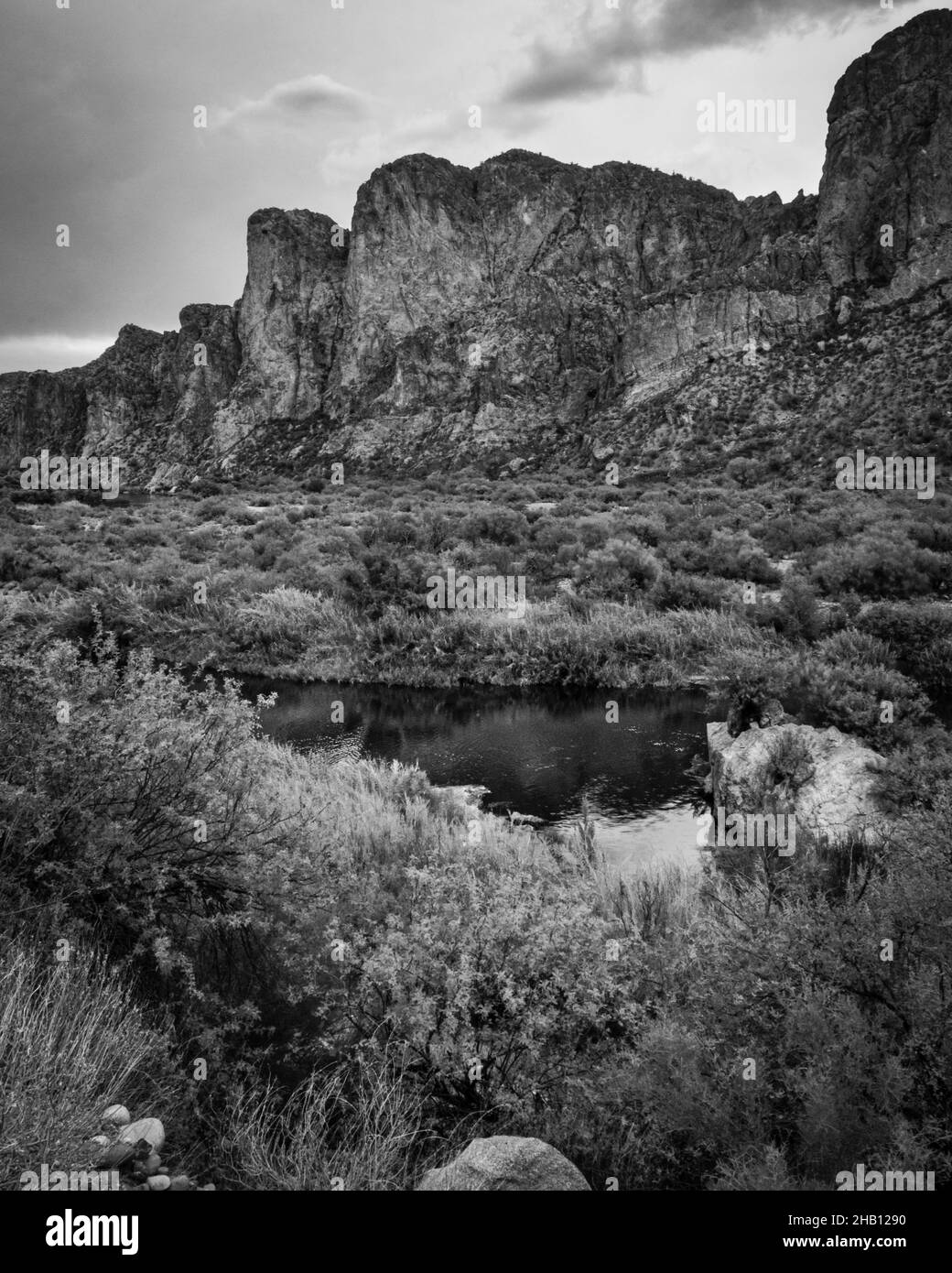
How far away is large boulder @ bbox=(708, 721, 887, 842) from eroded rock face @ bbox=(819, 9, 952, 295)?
61.3 m

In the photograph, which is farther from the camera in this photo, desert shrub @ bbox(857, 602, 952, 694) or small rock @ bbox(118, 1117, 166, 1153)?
desert shrub @ bbox(857, 602, 952, 694)

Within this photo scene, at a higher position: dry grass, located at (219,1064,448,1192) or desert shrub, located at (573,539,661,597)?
desert shrub, located at (573,539,661,597)

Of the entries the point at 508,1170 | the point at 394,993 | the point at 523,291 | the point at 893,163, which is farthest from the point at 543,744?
the point at 523,291

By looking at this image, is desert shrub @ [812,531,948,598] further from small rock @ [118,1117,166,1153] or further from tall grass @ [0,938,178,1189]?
small rock @ [118,1117,166,1153]

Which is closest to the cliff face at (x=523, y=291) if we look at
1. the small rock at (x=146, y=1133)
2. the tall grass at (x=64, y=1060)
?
the tall grass at (x=64, y=1060)

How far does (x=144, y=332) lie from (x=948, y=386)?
5023 inches

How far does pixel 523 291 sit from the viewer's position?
88.8 m

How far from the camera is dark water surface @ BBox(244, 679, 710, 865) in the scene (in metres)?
10.6

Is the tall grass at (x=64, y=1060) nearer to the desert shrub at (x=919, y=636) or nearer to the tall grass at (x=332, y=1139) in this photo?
the tall grass at (x=332, y=1139)

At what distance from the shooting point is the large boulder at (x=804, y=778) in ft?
27.2

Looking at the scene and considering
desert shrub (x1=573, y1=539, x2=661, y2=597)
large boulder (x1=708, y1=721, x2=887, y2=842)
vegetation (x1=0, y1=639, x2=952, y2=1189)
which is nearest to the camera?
vegetation (x1=0, y1=639, x2=952, y2=1189)

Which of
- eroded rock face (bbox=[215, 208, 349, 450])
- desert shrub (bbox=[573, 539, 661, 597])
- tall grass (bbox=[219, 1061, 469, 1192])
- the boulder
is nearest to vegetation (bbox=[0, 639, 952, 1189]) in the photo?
tall grass (bbox=[219, 1061, 469, 1192])

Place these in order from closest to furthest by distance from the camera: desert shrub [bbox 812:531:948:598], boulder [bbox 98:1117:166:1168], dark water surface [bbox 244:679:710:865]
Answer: boulder [bbox 98:1117:166:1168], dark water surface [bbox 244:679:710:865], desert shrub [bbox 812:531:948:598]

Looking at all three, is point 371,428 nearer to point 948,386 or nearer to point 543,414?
point 543,414
